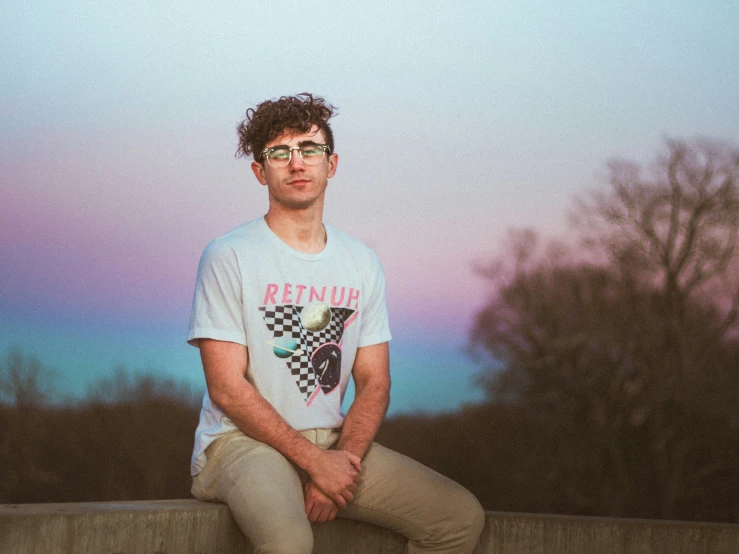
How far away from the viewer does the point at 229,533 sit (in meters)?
3.07

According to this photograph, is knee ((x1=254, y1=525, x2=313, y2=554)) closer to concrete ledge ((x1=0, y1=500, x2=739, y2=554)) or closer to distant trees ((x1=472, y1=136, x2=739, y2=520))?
concrete ledge ((x1=0, y1=500, x2=739, y2=554))

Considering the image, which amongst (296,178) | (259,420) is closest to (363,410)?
(259,420)

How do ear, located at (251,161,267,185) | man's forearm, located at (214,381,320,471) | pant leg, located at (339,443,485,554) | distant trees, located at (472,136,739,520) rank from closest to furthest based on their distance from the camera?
1. man's forearm, located at (214,381,320,471)
2. pant leg, located at (339,443,485,554)
3. ear, located at (251,161,267,185)
4. distant trees, located at (472,136,739,520)

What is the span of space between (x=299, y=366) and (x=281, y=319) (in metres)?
0.17

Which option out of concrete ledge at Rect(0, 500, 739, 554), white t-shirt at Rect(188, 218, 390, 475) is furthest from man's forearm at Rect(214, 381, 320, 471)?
concrete ledge at Rect(0, 500, 739, 554)

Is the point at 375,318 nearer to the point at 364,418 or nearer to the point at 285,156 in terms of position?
the point at 364,418

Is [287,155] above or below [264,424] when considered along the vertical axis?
above

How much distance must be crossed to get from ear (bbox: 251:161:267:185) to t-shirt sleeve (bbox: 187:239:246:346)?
34 centimetres

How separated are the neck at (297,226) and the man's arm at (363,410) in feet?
1.39

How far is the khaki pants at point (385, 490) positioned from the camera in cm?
283

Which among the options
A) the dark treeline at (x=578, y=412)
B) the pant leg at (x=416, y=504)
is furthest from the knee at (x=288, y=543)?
the dark treeline at (x=578, y=412)

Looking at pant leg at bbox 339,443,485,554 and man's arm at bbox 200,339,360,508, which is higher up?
man's arm at bbox 200,339,360,508

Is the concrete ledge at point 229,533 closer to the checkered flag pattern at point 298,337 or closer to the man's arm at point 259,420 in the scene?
the man's arm at point 259,420

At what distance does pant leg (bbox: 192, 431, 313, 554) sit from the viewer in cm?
263
